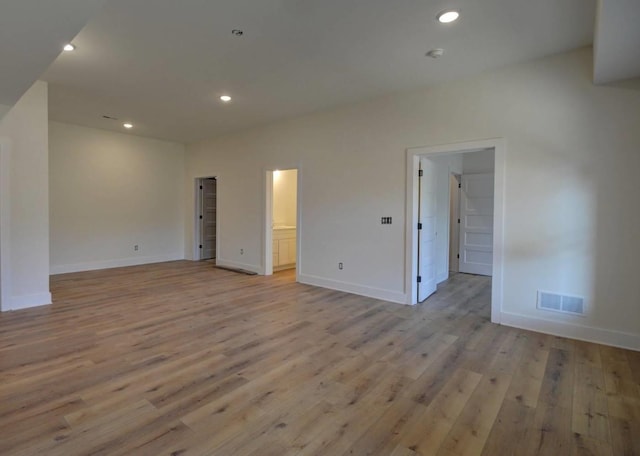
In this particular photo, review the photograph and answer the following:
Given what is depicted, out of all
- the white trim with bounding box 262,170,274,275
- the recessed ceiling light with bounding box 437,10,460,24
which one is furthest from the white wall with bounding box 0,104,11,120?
the recessed ceiling light with bounding box 437,10,460,24

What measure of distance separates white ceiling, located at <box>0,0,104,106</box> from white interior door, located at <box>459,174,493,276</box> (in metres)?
6.54

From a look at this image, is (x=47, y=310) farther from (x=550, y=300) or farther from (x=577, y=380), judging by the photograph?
(x=550, y=300)

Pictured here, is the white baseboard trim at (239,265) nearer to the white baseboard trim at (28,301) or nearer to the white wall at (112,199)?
the white wall at (112,199)

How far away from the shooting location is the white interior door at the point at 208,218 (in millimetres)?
8234

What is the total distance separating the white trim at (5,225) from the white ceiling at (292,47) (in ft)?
3.53

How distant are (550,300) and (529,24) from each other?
2.63 metres

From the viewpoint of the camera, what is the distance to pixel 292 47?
128 inches

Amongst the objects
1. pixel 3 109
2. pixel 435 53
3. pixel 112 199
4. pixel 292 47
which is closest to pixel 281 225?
pixel 112 199

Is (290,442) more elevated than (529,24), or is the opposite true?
(529,24)

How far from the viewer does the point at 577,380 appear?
8.36ft

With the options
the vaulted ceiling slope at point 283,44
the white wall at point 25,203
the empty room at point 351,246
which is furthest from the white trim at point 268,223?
the white wall at point 25,203

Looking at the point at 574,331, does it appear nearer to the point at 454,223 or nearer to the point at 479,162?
the point at 454,223

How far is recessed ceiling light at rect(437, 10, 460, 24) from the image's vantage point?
8.70 feet

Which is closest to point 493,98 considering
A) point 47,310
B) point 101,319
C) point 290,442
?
point 290,442
